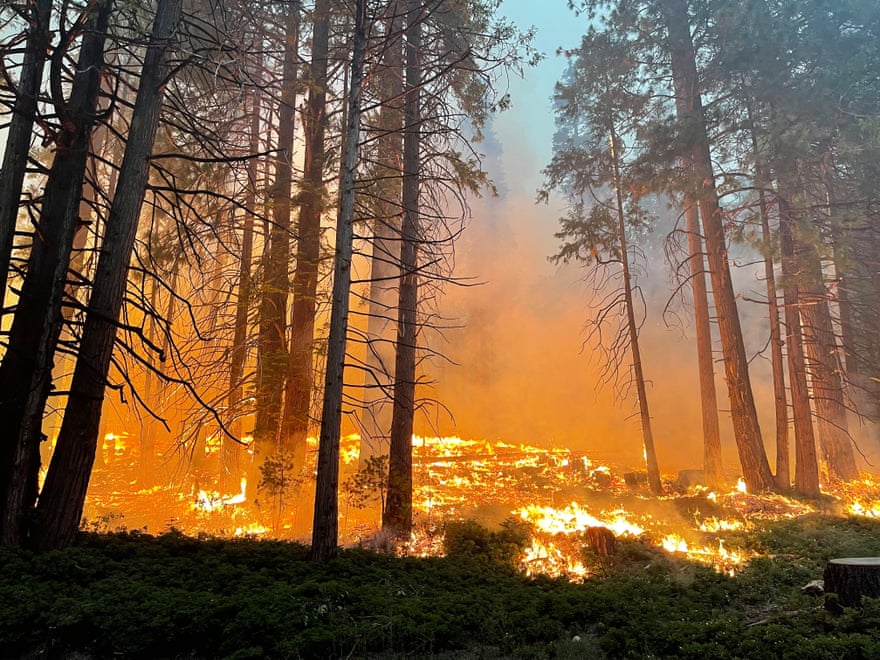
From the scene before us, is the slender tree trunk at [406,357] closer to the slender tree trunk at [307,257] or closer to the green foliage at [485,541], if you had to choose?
the green foliage at [485,541]

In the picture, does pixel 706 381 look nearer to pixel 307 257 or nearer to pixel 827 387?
pixel 827 387

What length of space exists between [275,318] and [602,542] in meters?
6.92

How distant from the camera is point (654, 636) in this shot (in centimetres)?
366

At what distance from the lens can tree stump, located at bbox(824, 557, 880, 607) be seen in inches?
160

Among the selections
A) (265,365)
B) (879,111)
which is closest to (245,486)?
(265,365)

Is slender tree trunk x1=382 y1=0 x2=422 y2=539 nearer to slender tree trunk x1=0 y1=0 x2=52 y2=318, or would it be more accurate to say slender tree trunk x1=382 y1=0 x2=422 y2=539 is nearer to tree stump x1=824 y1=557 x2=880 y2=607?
slender tree trunk x1=0 y1=0 x2=52 y2=318

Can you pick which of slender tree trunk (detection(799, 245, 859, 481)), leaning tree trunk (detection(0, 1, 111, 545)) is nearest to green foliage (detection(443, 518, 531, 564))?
leaning tree trunk (detection(0, 1, 111, 545))

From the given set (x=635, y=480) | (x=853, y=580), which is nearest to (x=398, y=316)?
(x=853, y=580)

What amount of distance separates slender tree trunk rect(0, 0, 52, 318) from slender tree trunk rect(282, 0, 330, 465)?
4161mm

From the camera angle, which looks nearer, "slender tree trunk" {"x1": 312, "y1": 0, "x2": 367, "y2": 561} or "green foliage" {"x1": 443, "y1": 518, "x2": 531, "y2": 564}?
"slender tree trunk" {"x1": 312, "y1": 0, "x2": 367, "y2": 561}

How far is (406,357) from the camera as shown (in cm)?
915

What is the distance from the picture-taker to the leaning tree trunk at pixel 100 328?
4934 mm

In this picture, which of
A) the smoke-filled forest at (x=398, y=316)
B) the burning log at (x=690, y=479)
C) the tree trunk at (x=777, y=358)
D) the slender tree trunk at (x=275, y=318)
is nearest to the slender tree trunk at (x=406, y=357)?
the smoke-filled forest at (x=398, y=316)

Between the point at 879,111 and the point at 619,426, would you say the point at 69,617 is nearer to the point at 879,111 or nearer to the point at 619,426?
the point at 879,111
